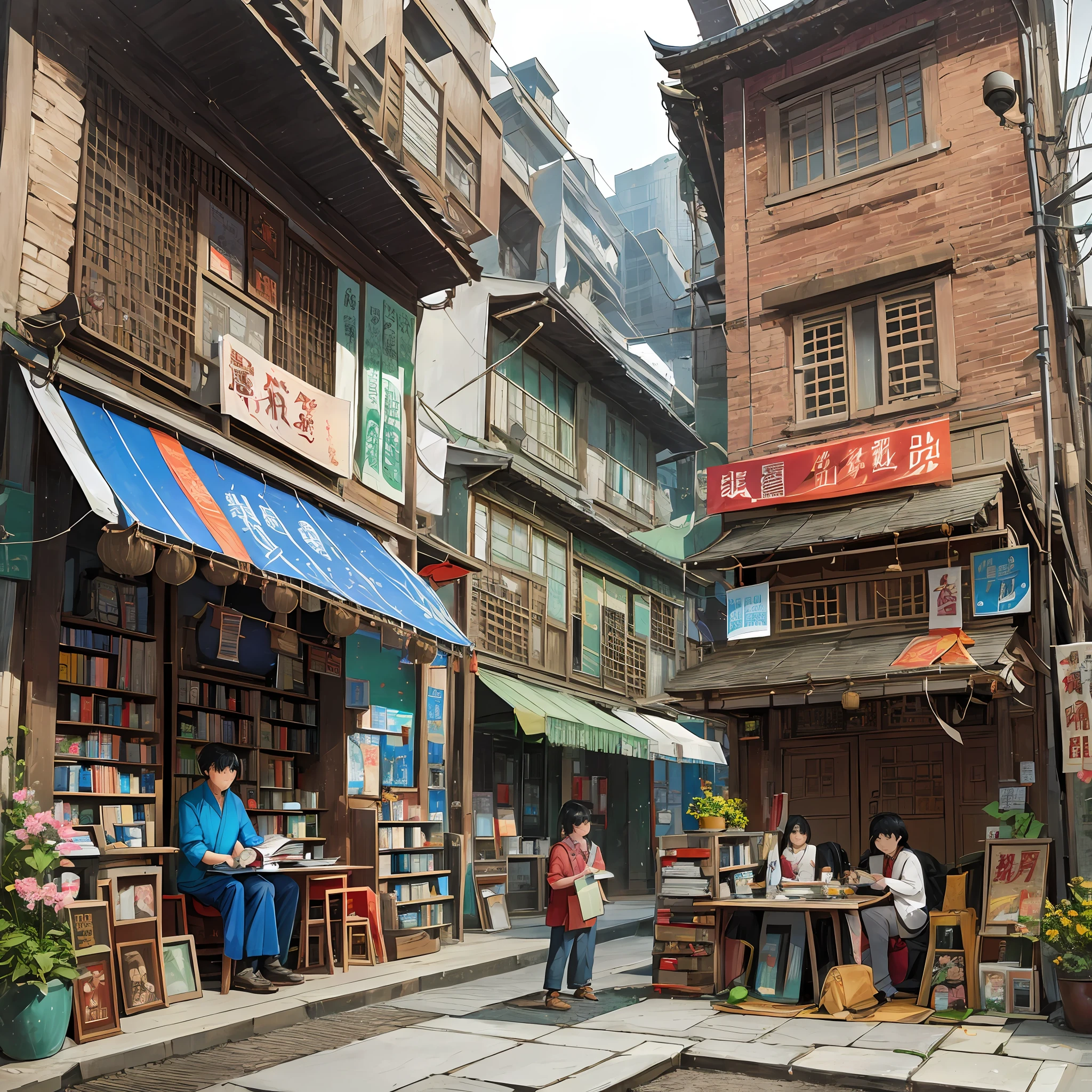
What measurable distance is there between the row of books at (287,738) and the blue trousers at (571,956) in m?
3.84

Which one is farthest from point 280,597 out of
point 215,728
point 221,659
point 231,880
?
point 231,880

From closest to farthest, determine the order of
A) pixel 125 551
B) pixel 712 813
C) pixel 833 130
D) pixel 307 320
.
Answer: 1. pixel 125 551
2. pixel 712 813
3. pixel 307 320
4. pixel 833 130

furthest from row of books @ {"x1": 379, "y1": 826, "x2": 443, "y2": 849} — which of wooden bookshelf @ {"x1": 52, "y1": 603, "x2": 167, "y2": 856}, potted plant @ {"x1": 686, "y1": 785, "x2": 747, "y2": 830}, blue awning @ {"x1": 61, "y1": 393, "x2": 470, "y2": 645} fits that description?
potted plant @ {"x1": 686, "y1": 785, "x2": 747, "y2": 830}

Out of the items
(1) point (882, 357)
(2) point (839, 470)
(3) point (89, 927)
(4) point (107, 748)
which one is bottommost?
(3) point (89, 927)

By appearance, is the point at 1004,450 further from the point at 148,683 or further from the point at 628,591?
the point at 628,591

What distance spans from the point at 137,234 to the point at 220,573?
3323 mm

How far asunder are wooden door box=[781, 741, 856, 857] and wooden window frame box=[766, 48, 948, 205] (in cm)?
832

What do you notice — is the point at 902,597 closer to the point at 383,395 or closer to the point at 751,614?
the point at 751,614

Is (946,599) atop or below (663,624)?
below

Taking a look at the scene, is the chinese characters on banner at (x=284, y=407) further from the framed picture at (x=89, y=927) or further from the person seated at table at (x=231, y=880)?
the framed picture at (x=89, y=927)

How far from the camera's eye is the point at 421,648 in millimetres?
12102

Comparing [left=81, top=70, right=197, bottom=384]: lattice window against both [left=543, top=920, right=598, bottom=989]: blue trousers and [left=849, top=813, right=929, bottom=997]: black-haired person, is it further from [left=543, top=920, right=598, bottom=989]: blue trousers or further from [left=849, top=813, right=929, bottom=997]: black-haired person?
[left=849, top=813, right=929, bottom=997]: black-haired person

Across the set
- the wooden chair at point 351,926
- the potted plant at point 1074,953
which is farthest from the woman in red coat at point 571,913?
the potted plant at point 1074,953

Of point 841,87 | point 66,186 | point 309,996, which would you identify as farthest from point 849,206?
point 309,996
